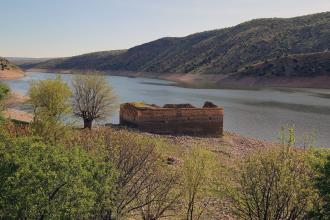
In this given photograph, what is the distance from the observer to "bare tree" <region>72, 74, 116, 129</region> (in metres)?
58.7

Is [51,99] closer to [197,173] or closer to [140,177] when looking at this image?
[140,177]

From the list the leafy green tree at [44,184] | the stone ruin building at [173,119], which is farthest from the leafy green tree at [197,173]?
the stone ruin building at [173,119]

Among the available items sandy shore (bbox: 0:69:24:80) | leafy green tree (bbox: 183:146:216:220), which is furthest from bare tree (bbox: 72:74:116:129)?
sandy shore (bbox: 0:69:24:80)

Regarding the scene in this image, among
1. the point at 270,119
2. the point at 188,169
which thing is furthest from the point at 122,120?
the point at 188,169

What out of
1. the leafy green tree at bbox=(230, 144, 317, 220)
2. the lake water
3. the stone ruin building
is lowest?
the lake water

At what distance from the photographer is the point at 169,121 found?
2302 inches

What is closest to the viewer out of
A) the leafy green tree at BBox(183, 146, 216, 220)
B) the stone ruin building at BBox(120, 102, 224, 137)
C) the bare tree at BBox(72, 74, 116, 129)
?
the leafy green tree at BBox(183, 146, 216, 220)

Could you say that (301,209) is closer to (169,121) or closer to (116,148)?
(116,148)

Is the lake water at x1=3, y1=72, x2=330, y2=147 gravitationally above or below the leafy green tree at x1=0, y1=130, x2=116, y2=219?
below

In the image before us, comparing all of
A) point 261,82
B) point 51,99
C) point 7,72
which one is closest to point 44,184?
point 51,99

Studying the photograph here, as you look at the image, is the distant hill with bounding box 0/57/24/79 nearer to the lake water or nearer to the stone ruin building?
the lake water

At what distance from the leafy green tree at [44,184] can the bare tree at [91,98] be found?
130ft

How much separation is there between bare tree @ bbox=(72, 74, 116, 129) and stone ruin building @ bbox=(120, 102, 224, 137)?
3.09m

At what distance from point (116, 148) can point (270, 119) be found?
61745mm
